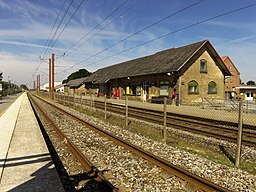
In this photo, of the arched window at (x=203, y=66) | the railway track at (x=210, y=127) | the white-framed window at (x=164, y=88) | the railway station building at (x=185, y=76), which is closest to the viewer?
the railway track at (x=210, y=127)

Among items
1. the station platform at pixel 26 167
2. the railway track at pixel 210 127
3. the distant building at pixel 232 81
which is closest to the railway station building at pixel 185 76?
the railway track at pixel 210 127

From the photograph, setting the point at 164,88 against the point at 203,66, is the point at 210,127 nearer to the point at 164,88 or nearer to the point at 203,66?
the point at 164,88

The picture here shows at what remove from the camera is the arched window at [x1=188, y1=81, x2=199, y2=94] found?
1080 inches

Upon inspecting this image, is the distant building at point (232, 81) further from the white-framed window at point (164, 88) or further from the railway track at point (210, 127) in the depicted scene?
the railway track at point (210, 127)

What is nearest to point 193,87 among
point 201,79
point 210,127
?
point 201,79

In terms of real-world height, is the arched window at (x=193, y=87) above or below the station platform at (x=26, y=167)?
above

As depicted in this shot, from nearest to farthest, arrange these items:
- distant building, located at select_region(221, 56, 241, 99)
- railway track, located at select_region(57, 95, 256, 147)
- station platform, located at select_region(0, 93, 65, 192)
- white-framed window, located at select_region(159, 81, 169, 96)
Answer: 1. station platform, located at select_region(0, 93, 65, 192)
2. railway track, located at select_region(57, 95, 256, 147)
3. white-framed window, located at select_region(159, 81, 169, 96)
4. distant building, located at select_region(221, 56, 241, 99)

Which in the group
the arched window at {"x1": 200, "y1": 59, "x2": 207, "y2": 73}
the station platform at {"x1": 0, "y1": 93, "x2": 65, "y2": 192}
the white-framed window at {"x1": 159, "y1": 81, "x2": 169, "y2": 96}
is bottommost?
the station platform at {"x1": 0, "y1": 93, "x2": 65, "y2": 192}

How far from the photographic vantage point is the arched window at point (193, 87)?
2744cm

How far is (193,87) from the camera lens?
1101 inches

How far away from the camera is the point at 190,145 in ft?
27.1

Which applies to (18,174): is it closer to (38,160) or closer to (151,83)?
(38,160)

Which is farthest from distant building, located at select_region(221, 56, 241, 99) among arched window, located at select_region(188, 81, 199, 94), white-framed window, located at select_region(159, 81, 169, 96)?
white-framed window, located at select_region(159, 81, 169, 96)

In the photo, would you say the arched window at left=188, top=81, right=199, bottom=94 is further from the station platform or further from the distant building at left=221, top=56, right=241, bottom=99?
the station platform
